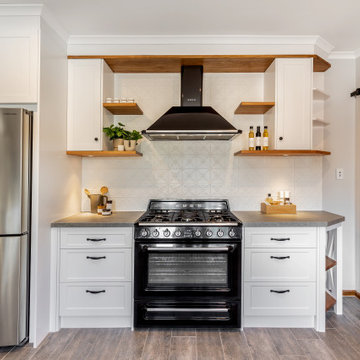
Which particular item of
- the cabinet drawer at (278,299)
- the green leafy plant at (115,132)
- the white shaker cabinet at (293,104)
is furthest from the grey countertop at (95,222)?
the white shaker cabinet at (293,104)

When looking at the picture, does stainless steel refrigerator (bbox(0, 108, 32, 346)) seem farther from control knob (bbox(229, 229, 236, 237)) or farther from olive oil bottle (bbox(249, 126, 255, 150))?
olive oil bottle (bbox(249, 126, 255, 150))

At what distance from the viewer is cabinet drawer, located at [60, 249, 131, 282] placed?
2.36 m

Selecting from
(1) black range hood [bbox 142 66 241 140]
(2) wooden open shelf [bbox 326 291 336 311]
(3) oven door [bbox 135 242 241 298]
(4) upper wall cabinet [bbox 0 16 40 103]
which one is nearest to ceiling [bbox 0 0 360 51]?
(4) upper wall cabinet [bbox 0 16 40 103]

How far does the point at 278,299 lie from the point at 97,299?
151 centimetres

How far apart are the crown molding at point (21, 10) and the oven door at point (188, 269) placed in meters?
2.00

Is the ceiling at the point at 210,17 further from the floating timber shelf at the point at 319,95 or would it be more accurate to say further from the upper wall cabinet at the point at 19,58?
the floating timber shelf at the point at 319,95

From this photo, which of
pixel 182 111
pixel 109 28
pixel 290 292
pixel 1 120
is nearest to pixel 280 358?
pixel 290 292

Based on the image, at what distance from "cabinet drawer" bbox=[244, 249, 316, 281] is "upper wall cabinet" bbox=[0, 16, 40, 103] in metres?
2.17

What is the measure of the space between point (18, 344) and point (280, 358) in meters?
1.90

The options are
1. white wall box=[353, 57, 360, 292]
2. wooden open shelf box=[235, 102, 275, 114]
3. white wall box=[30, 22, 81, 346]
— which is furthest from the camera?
white wall box=[353, 57, 360, 292]

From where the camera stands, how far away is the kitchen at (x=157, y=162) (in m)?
2.21

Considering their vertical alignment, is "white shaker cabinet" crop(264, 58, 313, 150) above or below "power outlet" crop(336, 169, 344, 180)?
above

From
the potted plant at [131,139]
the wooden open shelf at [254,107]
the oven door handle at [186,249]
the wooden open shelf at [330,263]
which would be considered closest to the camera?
the oven door handle at [186,249]

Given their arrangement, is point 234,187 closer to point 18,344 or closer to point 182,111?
point 182,111
